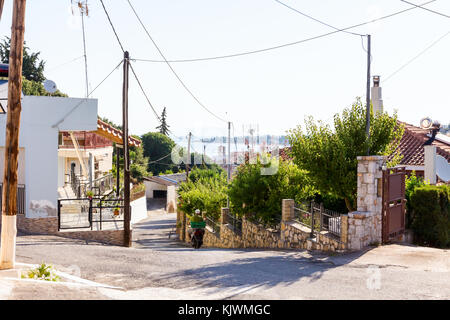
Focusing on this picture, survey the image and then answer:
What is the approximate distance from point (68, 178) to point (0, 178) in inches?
348

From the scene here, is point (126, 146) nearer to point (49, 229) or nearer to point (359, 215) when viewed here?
point (49, 229)

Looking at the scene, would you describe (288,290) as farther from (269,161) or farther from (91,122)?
(91,122)

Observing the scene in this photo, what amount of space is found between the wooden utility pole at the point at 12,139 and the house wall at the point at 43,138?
21.6ft

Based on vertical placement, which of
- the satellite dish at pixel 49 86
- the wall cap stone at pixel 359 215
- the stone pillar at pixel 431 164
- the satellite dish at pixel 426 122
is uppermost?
the satellite dish at pixel 49 86

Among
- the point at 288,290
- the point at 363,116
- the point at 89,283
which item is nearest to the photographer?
the point at 288,290

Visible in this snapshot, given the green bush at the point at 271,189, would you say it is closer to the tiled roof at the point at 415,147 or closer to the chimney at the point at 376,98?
the chimney at the point at 376,98

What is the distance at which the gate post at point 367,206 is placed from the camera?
1212cm

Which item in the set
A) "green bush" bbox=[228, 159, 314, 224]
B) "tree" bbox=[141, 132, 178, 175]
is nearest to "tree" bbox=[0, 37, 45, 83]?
"tree" bbox=[141, 132, 178, 175]

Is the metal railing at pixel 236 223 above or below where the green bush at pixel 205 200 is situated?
below

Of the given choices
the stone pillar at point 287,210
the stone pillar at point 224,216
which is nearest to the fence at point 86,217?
the stone pillar at point 224,216
